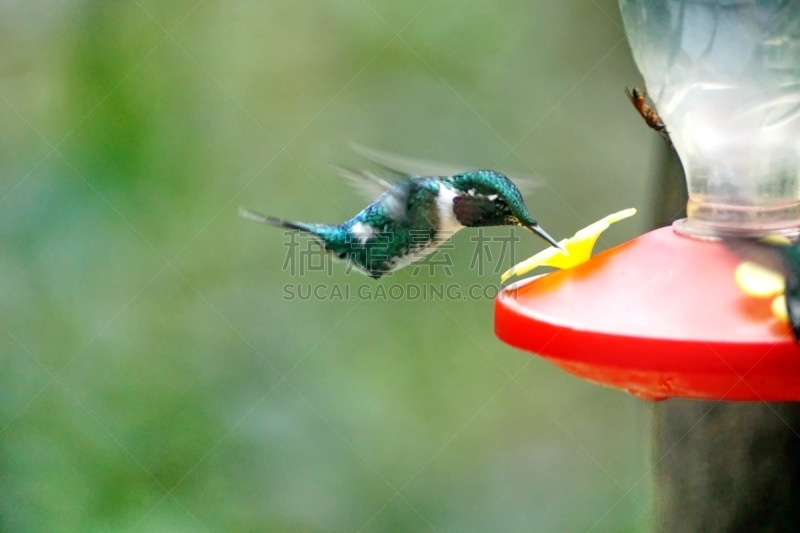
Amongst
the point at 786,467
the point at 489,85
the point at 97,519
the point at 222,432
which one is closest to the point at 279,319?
the point at 222,432

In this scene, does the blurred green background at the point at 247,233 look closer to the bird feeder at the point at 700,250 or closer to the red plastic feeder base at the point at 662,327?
the bird feeder at the point at 700,250

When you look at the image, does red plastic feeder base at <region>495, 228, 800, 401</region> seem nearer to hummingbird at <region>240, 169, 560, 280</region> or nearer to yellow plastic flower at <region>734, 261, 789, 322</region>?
yellow plastic flower at <region>734, 261, 789, 322</region>

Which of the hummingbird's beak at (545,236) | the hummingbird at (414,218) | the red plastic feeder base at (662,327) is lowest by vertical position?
the red plastic feeder base at (662,327)

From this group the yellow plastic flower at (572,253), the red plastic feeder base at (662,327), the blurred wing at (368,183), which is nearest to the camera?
the red plastic feeder base at (662,327)

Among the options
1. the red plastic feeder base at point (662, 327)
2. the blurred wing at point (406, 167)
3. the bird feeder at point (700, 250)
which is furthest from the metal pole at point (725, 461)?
the red plastic feeder base at point (662, 327)

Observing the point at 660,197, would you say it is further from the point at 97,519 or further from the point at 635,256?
the point at 97,519

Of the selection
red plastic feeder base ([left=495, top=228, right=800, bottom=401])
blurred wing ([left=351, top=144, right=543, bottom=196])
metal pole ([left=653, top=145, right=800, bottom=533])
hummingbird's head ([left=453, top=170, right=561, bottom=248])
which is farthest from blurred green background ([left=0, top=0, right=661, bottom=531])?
red plastic feeder base ([left=495, top=228, right=800, bottom=401])

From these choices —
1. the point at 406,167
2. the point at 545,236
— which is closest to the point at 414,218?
the point at 406,167

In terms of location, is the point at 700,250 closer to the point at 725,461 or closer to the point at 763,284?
the point at 763,284
